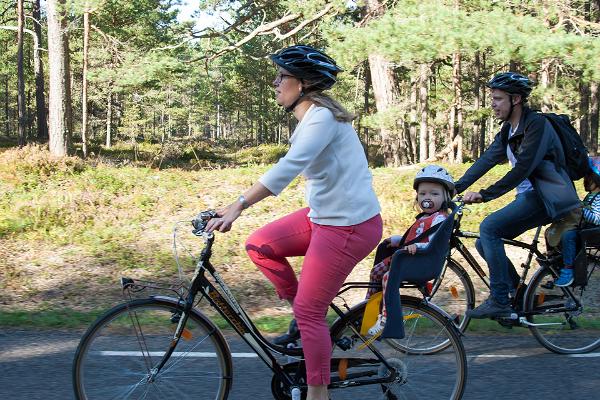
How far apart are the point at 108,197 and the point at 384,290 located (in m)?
8.24

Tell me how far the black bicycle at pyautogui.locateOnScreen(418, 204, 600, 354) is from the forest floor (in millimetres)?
1687

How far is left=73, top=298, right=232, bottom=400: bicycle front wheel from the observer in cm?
349

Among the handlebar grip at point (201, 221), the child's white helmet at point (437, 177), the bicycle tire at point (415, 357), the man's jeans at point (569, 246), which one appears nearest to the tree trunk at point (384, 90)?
the man's jeans at point (569, 246)

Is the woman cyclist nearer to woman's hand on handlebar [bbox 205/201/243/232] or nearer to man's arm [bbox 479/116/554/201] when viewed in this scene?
woman's hand on handlebar [bbox 205/201/243/232]

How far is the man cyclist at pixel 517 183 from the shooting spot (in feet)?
16.4

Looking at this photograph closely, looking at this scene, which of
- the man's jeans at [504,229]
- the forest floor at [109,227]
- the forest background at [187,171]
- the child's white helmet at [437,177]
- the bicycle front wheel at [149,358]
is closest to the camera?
the bicycle front wheel at [149,358]

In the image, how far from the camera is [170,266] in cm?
884

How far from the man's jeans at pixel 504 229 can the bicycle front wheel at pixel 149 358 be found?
271cm

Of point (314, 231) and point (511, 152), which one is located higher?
point (511, 152)

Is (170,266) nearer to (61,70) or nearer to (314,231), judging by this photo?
(314,231)


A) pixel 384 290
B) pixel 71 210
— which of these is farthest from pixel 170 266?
pixel 384 290

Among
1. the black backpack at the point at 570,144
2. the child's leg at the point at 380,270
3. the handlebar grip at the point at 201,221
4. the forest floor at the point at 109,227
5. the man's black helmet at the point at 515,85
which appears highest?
the man's black helmet at the point at 515,85

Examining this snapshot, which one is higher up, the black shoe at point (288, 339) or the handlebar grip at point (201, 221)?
the handlebar grip at point (201, 221)

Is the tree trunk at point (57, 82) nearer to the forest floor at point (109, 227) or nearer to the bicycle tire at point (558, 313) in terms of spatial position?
the forest floor at point (109, 227)
